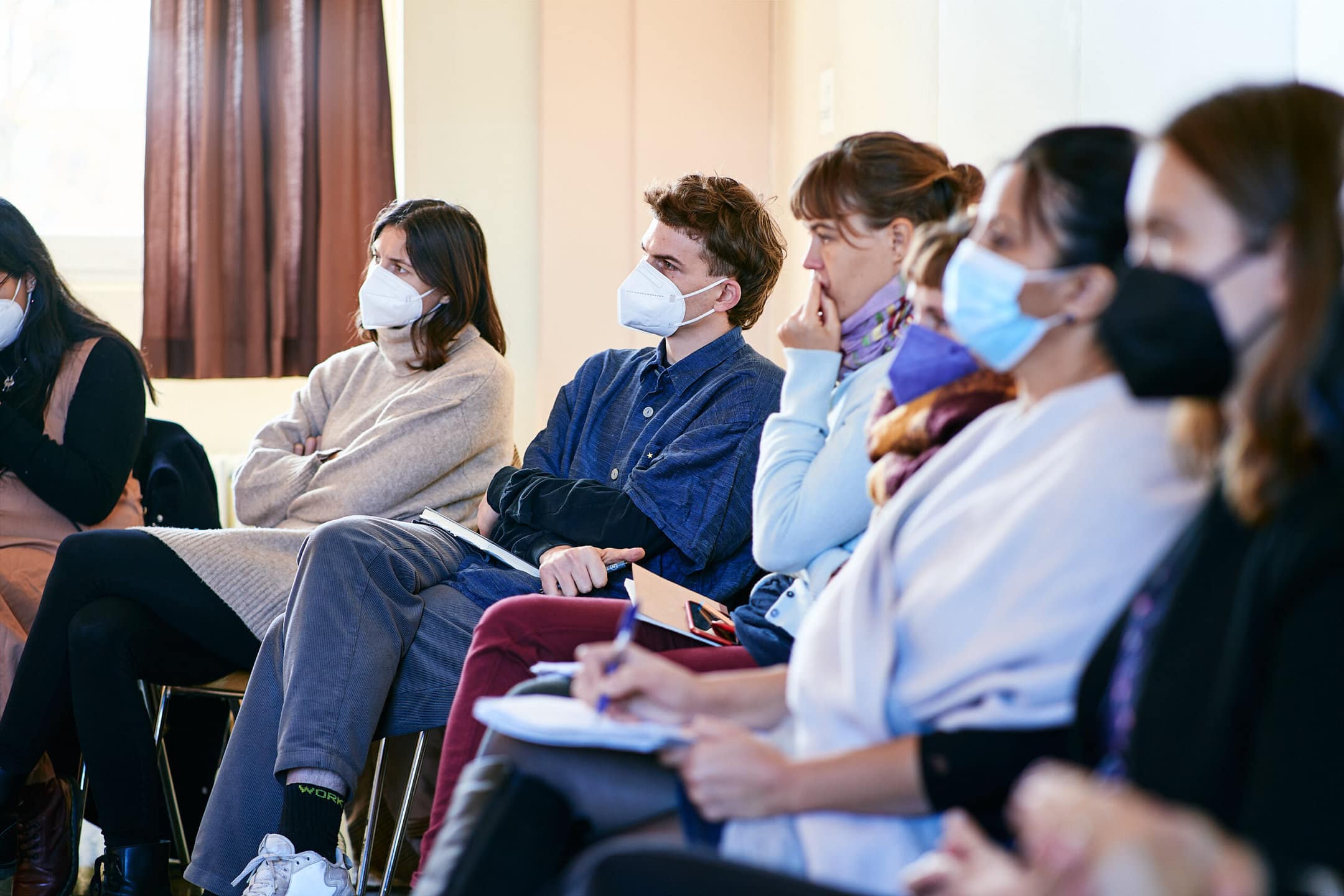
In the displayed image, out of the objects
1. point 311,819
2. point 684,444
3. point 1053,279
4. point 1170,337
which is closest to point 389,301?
point 684,444

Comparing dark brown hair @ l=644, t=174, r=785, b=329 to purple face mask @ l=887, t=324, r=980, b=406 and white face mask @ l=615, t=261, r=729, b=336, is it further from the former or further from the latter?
purple face mask @ l=887, t=324, r=980, b=406

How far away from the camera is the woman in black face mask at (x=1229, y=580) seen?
720 millimetres

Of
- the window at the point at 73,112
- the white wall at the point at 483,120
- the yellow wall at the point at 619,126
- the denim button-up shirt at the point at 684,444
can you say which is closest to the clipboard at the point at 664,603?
the denim button-up shirt at the point at 684,444

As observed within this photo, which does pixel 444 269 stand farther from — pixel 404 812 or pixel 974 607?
pixel 974 607

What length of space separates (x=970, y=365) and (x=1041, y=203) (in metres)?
0.29

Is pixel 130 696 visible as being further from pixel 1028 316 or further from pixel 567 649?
pixel 1028 316

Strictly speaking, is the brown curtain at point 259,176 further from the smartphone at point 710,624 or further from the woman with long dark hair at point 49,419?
the smartphone at point 710,624

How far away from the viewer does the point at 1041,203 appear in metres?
1.11

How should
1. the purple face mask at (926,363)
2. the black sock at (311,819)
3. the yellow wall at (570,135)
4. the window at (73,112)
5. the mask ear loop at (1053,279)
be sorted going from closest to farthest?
1. the mask ear loop at (1053,279)
2. the purple face mask at (926,363)
3. the black sock at (311,819)
4. the yellow wall at (570,135)
5. the window at (73,112)

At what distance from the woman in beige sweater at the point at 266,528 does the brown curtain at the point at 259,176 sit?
111 centimetres

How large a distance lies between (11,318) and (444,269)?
828 millimetres

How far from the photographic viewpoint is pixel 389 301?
253 centimetres

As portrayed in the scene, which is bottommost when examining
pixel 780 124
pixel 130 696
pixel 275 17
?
pixel 130 696

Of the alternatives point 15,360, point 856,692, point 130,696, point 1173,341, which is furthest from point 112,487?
point 1173,341
